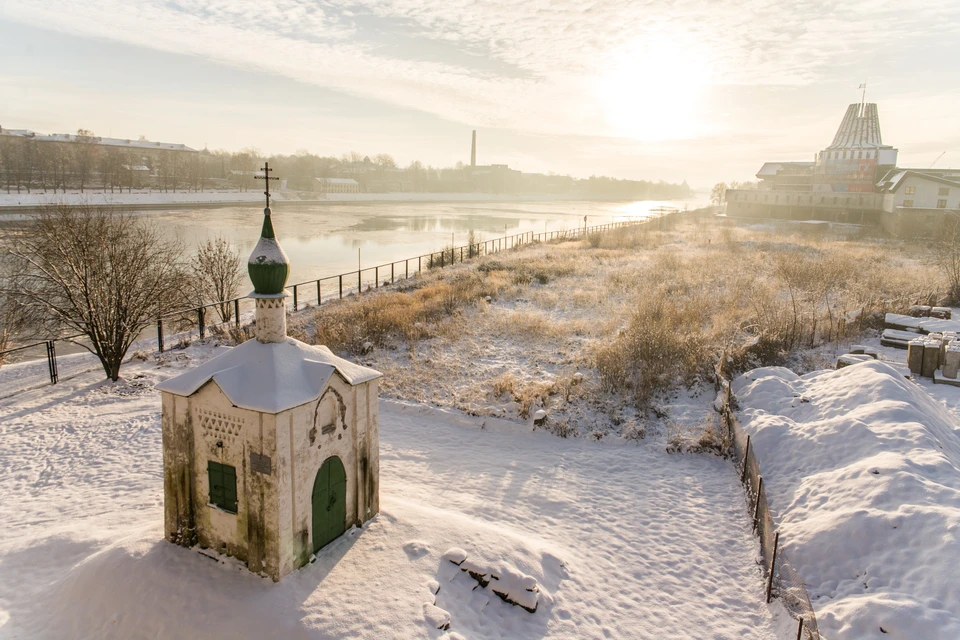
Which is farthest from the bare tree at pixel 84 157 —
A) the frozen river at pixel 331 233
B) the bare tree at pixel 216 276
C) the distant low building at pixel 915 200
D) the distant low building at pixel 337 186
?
the distant low building at pixel 915 200

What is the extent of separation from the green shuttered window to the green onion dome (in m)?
1.75

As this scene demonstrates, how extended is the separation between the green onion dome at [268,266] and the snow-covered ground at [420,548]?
2.74 m

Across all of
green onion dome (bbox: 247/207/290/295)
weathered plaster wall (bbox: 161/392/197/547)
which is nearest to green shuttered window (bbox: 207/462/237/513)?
weathered plaster wall (bbox: 161/392/197/547)

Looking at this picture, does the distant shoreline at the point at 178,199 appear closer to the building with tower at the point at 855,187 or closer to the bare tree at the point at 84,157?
the bare tree at the point at 84,157

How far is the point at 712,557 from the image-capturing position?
6840 millimetres

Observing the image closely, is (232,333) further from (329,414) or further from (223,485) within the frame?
(329,414)

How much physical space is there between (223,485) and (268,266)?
2.17 m

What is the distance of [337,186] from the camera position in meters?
115

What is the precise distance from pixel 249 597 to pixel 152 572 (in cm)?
107

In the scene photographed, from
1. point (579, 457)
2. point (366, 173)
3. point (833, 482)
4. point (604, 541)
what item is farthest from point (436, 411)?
point (366, 173)

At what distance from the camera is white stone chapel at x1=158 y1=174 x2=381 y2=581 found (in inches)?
208

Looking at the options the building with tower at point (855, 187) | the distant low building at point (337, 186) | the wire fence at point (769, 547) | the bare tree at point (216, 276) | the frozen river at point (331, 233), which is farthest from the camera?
the distant low building at point (337, 186)

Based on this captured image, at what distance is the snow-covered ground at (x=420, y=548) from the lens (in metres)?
5.18

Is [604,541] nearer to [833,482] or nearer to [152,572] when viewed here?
[833,482]
